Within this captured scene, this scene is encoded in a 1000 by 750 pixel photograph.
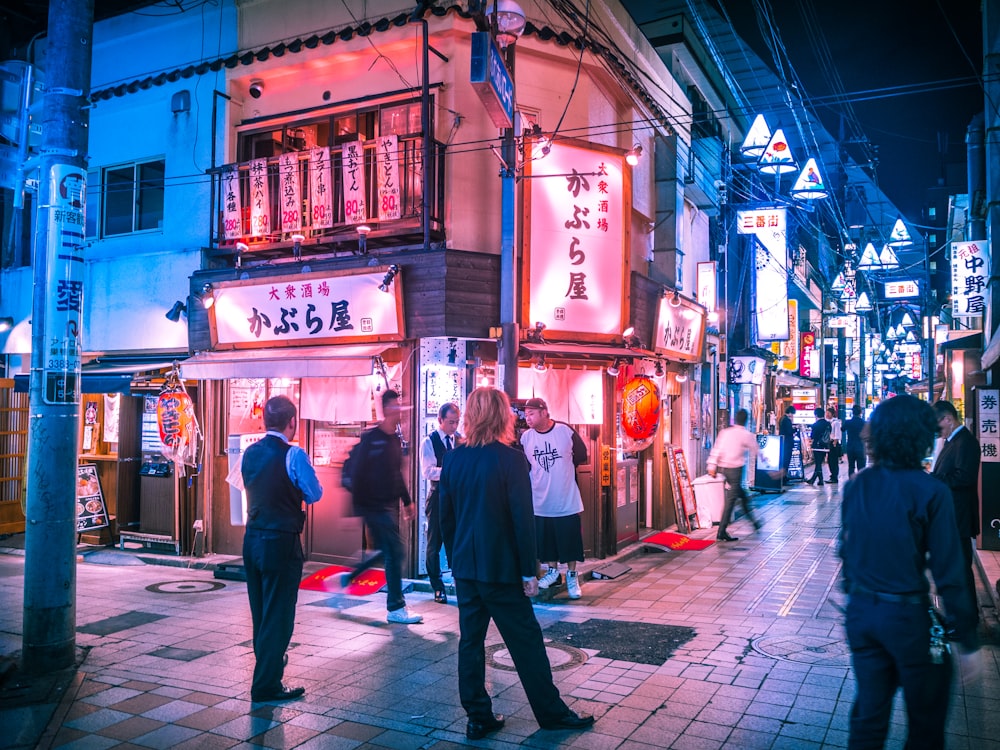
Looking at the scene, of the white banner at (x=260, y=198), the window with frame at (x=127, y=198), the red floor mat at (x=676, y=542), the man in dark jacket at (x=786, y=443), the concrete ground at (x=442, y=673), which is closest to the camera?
the concrete ground at (x=442, y=673)

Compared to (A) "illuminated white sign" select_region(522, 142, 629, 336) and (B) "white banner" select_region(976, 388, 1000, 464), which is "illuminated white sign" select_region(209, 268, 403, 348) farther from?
(B) "white banner" select_region(976, 388, 1000, 464)

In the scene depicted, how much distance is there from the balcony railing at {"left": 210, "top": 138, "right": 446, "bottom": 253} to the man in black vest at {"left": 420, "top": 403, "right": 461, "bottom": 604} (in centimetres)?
283

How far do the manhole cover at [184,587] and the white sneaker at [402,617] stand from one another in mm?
3131

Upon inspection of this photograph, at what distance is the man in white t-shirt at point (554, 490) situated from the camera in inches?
358

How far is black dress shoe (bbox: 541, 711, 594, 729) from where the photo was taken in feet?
17.1

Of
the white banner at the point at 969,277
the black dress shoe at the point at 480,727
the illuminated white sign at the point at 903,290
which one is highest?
the illuminated white sign at the point at 903,290

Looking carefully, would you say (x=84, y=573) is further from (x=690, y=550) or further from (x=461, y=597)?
(x=690, y=550)

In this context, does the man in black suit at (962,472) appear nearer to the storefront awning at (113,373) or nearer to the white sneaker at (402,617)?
the white sneaker at (402,617)

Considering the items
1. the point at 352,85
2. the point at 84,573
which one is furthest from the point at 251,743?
the point at 352,85

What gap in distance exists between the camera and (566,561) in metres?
9.12

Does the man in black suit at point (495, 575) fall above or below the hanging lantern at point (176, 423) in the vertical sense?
below

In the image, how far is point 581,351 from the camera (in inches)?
424

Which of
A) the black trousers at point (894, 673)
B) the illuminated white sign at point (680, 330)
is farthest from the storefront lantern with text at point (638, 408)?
the black trousers at point (894, 673)

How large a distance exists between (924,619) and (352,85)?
1056 cm
